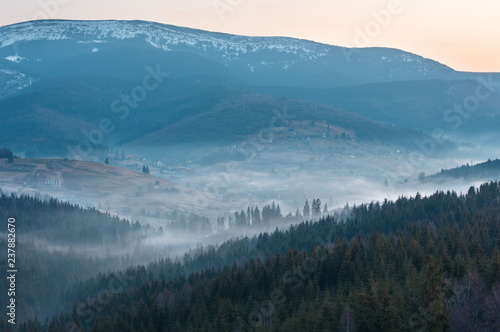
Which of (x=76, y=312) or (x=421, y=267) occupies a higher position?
(x=421, y=267)

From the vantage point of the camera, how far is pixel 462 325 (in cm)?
6656

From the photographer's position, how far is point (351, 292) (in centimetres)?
8294

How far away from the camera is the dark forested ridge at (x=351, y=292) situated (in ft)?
227

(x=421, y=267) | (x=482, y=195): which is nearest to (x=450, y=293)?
(x=421, y=267)

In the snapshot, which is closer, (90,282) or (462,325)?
(462,325)

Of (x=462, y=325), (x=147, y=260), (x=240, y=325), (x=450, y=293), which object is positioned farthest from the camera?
(x=147, y=260)

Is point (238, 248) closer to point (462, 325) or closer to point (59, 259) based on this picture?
point (59, 259)

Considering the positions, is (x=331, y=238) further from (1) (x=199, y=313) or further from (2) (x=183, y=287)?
(1) (x=199, y=313)

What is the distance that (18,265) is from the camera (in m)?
169

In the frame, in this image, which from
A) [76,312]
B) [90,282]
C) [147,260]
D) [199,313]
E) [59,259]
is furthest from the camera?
[147,260]

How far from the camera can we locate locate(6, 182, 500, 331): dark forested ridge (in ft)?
227

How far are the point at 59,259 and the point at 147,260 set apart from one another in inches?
993

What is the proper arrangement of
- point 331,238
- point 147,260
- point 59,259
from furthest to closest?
point 147,260 → point 59,259 → point 331,238

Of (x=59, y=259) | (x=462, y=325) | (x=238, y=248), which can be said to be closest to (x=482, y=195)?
(x=238, y=248)
